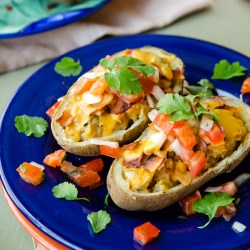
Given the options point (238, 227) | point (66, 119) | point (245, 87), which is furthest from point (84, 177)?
point (245, 87)

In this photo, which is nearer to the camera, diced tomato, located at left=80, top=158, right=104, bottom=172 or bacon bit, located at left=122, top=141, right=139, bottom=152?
bacon bit, located at left=122, top=141, right=139, bottom=152

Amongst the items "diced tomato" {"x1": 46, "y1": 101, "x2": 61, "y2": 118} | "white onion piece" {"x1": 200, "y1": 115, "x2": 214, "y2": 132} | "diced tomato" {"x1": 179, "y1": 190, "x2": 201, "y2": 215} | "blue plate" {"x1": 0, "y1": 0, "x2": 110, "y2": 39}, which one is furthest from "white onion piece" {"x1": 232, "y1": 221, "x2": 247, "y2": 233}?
"blue plate" {"x1": 0, "y1": 0, "x2": 110, "y2": 39}

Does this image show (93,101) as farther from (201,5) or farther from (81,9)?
(201,5)

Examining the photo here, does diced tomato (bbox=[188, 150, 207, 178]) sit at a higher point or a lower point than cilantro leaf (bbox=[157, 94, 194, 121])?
lower

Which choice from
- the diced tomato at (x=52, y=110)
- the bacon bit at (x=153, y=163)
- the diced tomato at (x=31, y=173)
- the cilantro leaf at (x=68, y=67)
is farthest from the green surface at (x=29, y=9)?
the bacon bit at (x=153, y=163)

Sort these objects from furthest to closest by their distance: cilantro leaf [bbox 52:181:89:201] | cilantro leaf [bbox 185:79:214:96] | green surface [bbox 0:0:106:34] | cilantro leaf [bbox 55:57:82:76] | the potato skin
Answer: green surface [bbox 0:0:106:34], cilantro leaf [bbox 55:57:82:76], cilantro leaf [bbox 185:79:214:96], cilantro leaf [bbox 52:181:89:201], the potato skin

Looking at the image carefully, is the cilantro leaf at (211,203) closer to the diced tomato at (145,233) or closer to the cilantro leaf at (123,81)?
the diced tomato at (145,233)

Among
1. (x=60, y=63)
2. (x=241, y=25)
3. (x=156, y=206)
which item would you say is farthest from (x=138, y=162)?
(x=241, y=25)

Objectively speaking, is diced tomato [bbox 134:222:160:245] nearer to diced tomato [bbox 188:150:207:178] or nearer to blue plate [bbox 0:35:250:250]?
blue plate [bbox 0:35:250:250]
